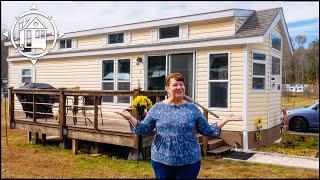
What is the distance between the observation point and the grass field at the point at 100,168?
6219 millimetres

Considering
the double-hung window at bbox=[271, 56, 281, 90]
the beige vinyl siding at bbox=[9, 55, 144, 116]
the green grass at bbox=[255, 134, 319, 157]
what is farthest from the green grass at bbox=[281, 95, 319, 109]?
the beige vinyl siding at bbox=[9, 55, 144, 116]

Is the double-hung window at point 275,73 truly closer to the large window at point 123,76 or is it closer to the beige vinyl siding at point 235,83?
the beige vinyl siding at point 235,83

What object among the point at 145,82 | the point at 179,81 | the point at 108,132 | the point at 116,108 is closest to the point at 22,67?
the point at 116,108

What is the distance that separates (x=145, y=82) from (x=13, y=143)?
3.75m


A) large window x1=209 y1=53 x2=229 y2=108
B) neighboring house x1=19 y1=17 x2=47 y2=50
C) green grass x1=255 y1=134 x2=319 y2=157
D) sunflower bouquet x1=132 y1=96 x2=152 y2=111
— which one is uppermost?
neighboring house x1=19 y1=17 x2=47 y2=50

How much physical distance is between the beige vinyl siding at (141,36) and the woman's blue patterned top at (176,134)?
23.4 feet

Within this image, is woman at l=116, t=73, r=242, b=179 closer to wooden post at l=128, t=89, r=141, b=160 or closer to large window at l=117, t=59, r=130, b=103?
wooden post at l=128, t=89, r=141, b=160

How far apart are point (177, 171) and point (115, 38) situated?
8.39m

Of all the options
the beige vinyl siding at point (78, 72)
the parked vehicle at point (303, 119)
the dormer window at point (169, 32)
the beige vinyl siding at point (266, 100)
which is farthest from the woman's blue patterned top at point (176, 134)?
the parked vehicle at point (303, 119)

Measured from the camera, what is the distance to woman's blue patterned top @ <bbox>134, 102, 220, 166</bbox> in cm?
325

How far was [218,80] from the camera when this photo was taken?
29.4 ft

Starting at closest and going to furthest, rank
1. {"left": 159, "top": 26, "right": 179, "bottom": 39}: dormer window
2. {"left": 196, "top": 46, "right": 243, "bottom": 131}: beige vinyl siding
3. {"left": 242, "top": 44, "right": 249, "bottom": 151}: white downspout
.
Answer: {"left": 242, "top": 44, "right": 249, "bottom": 151}: white downspout, {"left": 196, "top": 46, "right": 243, "bottom": 131}: beige vinyl siding, {"left": 159, "top": 26, "right": 179, "bottom": 39}: dormer window

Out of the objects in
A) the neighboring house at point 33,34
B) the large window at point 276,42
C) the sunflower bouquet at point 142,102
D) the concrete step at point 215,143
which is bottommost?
the concrete step at point 215,143

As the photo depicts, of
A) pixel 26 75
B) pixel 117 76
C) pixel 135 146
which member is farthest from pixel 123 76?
pixel 26 75
